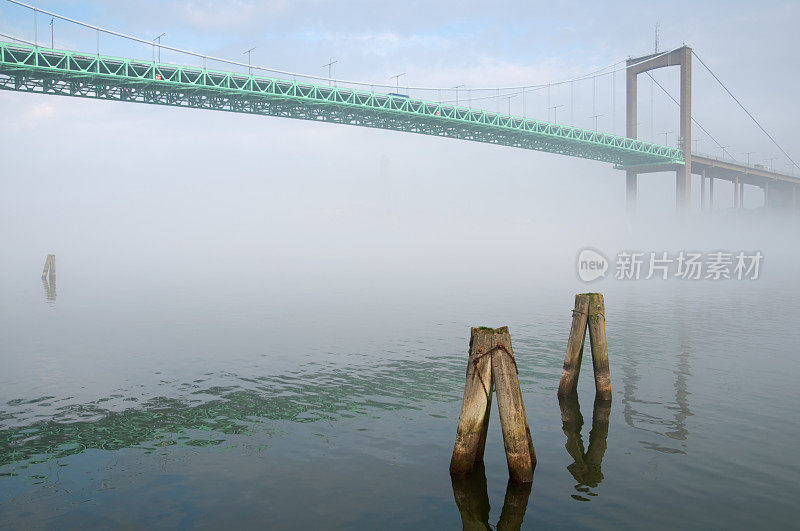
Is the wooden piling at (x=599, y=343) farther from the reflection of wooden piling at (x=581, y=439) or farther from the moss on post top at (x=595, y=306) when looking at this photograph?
the reflection of wooden piling at (x=581, y=439)

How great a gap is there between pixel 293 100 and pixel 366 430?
5692 centimetres

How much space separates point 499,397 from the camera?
8.11m

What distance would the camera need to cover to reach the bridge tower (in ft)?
287

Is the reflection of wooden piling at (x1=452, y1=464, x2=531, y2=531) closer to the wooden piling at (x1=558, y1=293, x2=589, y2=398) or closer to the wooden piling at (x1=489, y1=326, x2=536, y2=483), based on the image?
the wooden piling at (x1=489, y1=326, x2=536, y2=483)

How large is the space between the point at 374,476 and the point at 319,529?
1.57m

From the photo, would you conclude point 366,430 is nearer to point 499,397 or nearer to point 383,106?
point 499,397

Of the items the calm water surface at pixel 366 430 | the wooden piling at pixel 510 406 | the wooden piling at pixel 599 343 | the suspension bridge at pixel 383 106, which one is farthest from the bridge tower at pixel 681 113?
the wooden piling at pixel 510 406

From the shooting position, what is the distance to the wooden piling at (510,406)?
7992 mm

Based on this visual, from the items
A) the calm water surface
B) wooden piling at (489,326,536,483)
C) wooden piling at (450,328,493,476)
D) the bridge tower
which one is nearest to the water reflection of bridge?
the calm water surface

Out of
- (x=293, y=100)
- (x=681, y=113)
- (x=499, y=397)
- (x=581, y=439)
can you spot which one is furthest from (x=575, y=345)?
(x=681, y=113)

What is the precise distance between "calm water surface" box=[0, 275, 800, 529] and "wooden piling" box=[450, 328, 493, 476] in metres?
0.47

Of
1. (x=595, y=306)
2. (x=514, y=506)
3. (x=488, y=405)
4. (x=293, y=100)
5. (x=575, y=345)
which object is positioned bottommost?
(x=514, y=506)

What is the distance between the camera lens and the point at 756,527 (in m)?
7.00

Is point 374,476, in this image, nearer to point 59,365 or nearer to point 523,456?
point 523,456
